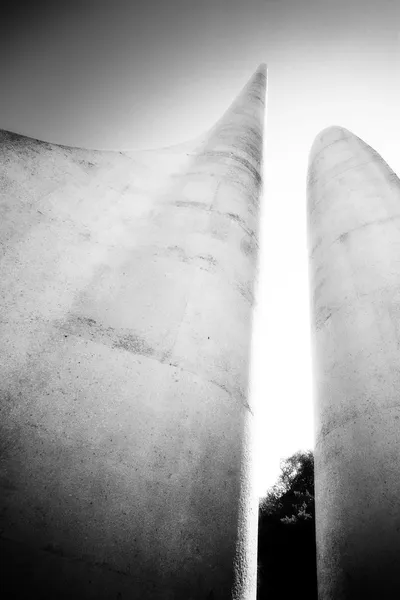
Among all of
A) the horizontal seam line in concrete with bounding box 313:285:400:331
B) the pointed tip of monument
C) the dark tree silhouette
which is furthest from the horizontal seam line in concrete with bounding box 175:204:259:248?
the dark tree silhouette

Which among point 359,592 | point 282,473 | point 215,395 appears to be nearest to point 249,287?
point 215,395

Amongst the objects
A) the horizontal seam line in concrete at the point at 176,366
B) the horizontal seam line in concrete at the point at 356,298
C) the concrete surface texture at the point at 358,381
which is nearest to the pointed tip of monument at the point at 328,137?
the concrete surface texture at the point at 358,381

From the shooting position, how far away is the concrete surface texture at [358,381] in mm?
3115

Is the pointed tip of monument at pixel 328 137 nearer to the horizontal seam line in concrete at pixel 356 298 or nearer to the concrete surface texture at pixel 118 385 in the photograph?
the horizontal seam line in concrete at pixel 356 298

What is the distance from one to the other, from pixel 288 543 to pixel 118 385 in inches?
1062

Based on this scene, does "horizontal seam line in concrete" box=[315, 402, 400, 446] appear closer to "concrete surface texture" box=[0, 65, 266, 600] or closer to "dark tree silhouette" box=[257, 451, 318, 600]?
"concrete surface texture" box=[0, 65, 266, 600]

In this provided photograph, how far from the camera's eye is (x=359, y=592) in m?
2.93

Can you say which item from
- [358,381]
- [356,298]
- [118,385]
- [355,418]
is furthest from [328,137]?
[118,385]

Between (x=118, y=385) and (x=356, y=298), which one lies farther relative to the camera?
(x=356, y=298)

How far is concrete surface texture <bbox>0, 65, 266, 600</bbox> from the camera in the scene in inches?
74.9

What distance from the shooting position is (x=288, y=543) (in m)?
22.7

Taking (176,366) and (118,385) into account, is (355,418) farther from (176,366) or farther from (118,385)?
(118,385)

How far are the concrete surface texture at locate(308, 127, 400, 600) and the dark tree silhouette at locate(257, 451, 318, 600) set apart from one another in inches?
868

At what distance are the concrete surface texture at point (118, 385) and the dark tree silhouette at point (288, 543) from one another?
2408 centimetres
